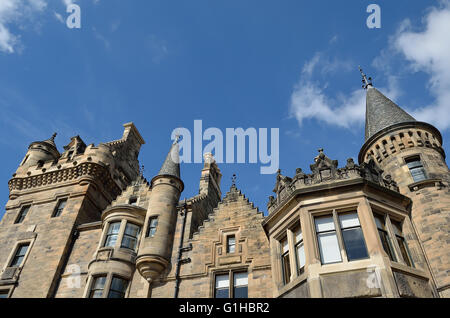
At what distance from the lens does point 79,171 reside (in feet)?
82.0

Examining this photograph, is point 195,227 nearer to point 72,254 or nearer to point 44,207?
point 72,254

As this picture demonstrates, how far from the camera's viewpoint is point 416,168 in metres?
17.3

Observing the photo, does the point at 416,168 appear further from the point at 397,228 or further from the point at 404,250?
the point at 404,250

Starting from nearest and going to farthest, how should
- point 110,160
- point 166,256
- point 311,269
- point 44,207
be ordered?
point 311,269, point 166,256, point 44,207, point 110,160

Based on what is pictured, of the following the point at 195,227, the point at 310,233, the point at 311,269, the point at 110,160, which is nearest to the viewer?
the point at 311,269

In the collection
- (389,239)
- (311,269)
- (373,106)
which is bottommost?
(311,269)

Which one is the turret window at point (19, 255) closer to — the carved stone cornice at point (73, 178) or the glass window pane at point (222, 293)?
the carved stone cornice at point (73, 178)

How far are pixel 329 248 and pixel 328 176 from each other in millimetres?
3240

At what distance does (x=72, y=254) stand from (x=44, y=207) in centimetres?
502

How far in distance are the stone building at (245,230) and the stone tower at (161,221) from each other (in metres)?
0.07

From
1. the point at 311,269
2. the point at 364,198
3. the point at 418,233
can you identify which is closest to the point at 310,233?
the point at 311,269

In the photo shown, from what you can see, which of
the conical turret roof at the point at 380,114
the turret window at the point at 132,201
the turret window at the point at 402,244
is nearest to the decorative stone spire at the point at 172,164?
the turret window at the point at 132,201

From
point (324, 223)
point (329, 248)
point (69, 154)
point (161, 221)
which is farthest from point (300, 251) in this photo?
point (69, 154)

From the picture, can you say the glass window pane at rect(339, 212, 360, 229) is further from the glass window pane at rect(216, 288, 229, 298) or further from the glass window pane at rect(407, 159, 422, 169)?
the glass window pane at rect(216, 288, 229, 298)
